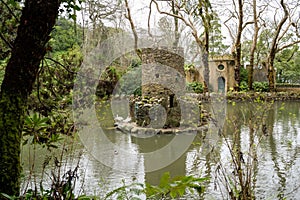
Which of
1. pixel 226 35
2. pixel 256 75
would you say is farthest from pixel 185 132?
pixel 226 35

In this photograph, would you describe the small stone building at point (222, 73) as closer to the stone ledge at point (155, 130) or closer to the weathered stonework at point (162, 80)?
the weathered stonework at point (162, 80)

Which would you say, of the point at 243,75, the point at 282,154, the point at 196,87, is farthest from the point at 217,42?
the point at 282,154

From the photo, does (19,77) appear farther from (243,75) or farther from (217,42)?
(217,42)

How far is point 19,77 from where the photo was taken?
161 centimetres

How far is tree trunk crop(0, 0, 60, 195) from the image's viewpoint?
1.56 meters

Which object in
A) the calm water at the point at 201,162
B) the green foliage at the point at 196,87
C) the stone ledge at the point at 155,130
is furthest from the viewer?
the green foliage at the point at 196,87

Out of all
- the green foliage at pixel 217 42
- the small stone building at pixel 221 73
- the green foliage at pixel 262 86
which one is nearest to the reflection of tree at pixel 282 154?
the green foliage at pixel 262 86

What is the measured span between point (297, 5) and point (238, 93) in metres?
5.51

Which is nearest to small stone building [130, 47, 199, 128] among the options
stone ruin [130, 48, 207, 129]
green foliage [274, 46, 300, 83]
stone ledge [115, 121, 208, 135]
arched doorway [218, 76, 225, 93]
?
stone ruin [130, 48, 207, 129]

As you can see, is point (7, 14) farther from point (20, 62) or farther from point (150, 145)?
point (150, 145)

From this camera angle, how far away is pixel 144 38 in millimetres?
19094

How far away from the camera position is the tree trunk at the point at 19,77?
1563 millimetres

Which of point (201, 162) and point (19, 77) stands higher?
point (19, 77)

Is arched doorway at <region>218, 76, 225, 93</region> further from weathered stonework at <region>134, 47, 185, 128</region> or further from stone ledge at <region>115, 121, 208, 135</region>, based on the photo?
stone ledge at <region>115, 121, 208, 135</region>
